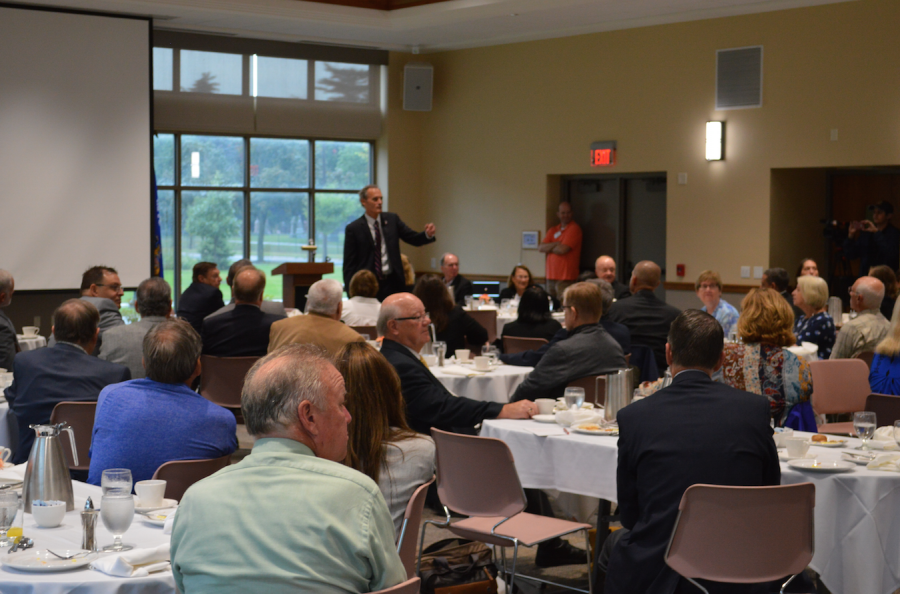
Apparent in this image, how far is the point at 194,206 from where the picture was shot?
42.6 feet

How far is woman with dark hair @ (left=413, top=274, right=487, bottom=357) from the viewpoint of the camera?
21.4ft

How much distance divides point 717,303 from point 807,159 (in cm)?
342

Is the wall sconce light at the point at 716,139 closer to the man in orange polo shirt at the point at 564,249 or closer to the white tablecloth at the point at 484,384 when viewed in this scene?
the man in orange polo shirt at the point at 564,249

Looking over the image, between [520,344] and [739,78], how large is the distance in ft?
17.5

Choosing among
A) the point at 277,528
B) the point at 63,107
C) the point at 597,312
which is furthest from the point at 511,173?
the point at 277,528

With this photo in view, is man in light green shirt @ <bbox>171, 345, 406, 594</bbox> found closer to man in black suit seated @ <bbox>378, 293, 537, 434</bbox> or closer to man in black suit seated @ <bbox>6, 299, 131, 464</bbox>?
man in black suit seated @ <bbox>378, 293, 537, 434</bbox>

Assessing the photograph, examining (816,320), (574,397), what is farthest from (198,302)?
(816,320)

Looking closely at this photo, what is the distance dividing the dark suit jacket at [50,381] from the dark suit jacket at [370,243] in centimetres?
512

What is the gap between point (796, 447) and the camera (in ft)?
12.3

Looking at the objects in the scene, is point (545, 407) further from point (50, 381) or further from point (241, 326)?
point (241, 326)

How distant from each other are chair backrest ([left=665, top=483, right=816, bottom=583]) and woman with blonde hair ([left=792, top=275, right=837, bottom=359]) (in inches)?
169

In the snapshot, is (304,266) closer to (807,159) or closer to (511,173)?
(511,173)

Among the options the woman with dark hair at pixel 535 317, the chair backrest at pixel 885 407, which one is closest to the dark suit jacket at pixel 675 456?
the chair backrest at pixel 885 407

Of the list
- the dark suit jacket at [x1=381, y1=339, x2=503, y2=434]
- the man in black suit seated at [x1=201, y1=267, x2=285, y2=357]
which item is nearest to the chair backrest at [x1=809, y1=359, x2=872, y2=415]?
the dark suit jacket at [x1=381, y1=339, x2=503, y2=434]
